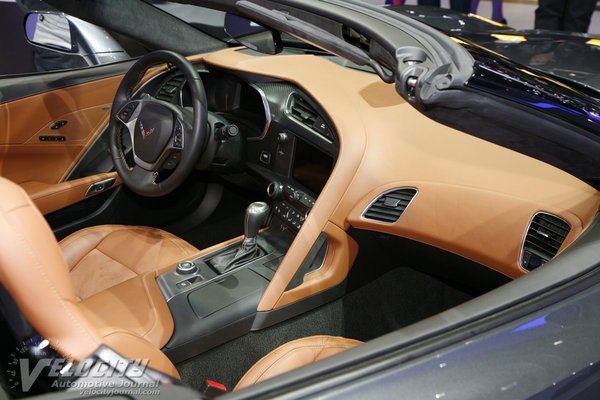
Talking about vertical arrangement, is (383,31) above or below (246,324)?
above

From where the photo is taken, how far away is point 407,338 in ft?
2.40

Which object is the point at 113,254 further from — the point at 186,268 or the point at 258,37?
the point at 258,37

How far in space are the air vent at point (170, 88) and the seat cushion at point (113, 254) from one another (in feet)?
1.89

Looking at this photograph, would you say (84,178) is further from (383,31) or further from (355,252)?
(383,31)

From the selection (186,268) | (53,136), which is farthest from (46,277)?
(53,136)

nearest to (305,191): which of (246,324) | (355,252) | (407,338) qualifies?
(355,252)

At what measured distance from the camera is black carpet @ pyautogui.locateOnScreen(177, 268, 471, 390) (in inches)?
60.9

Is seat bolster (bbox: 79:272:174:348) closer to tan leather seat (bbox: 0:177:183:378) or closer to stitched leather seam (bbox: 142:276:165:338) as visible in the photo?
stitched leather seam (bbox: 142:276:165:338)

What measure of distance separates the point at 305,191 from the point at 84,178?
3.17 ft

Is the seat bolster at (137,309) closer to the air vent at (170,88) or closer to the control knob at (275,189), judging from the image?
the control knob at (275,189)

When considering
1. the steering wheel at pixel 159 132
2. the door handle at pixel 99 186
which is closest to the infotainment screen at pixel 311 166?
the steering wheel at pixel 159 132

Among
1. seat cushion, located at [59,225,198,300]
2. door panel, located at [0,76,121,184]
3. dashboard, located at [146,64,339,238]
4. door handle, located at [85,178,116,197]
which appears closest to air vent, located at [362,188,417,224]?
dashboard, located at [146,64,339,238]

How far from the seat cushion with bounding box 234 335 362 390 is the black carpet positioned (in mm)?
203

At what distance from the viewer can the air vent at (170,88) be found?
2.07 meters
